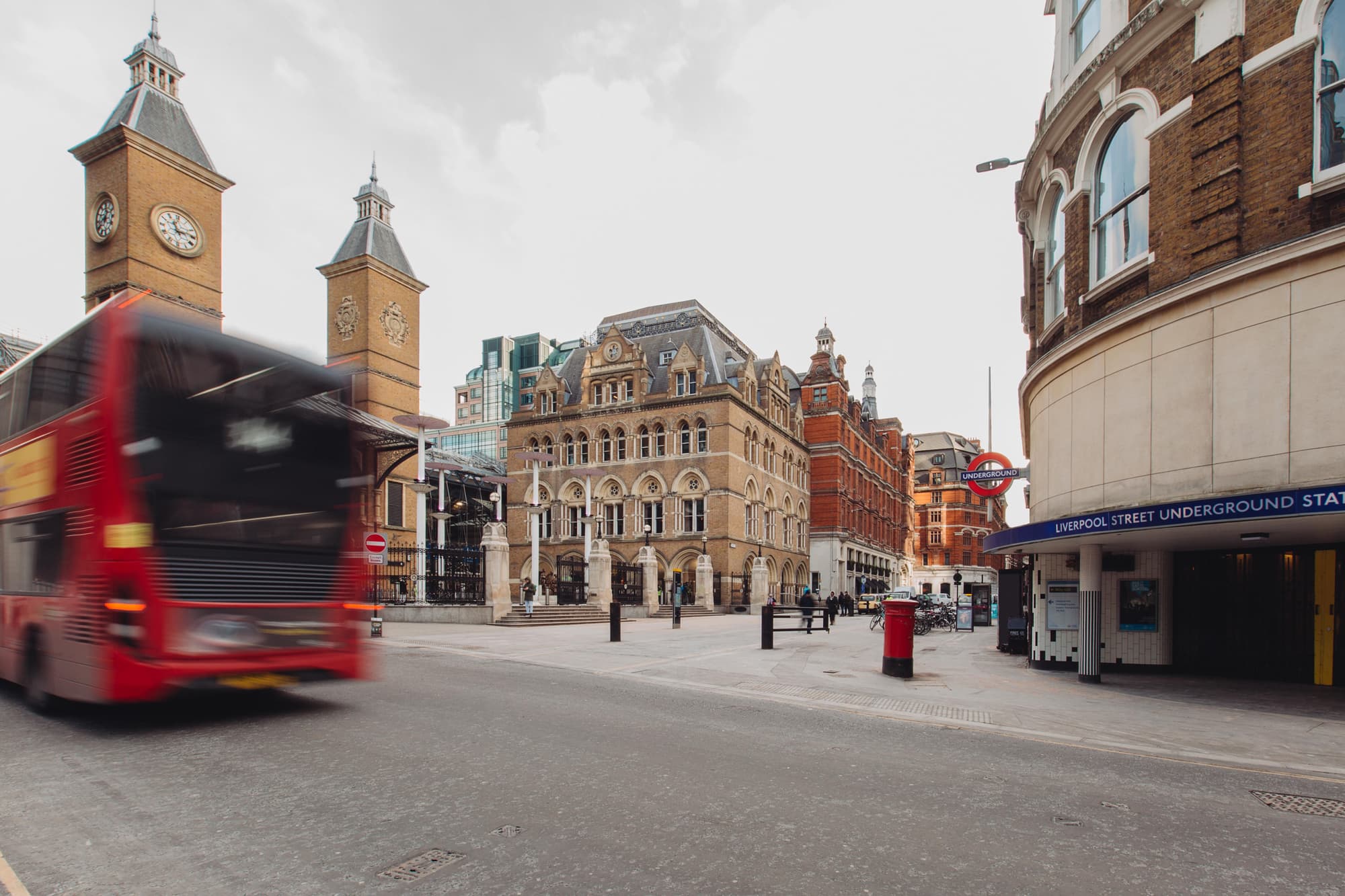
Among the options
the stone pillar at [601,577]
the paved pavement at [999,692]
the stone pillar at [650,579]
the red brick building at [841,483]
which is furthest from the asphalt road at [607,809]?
the red brick building at [841,483]

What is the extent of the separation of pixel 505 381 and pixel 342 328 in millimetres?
72901

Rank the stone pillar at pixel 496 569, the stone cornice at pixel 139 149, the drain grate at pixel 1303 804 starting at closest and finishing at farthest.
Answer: the drain grate at pixel 1303 804 → the stone pillar at pixel 496 569 → the stone cornice at pixel 139 149

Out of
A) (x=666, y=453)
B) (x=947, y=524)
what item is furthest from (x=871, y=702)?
(x=947, y=524)

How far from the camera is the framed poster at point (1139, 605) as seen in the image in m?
13.4

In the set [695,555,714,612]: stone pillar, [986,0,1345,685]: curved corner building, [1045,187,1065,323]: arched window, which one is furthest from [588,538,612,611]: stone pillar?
[1045,187,1065,323]: arched window

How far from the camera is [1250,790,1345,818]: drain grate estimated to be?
5336mm

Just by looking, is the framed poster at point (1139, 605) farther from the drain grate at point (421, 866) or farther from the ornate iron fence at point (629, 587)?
the ornate iron fence at point (629, 587)

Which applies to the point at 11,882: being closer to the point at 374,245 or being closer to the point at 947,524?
the point at 374,245

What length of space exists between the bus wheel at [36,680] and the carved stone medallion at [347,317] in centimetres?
4110

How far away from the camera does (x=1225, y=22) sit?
35.4 ft

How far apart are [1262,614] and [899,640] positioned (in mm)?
6328

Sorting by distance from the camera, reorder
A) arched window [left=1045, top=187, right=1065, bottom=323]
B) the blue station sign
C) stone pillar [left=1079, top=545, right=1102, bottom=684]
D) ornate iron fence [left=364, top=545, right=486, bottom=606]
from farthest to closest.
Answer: ornate iron fence [left=364, top=545, right=486, bottom=606]
arched window [left=1045, top=187, right=1065, bottom=323]
stone pillar [left=1079, top=545, right=1102, bottom=684]
the blue station sign

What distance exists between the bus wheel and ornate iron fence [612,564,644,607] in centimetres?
2513

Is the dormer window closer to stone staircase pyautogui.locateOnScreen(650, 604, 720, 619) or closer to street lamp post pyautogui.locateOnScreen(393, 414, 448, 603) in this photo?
street lamp post pyautogui.locateOnScreen(393, 414, 448, 603)
